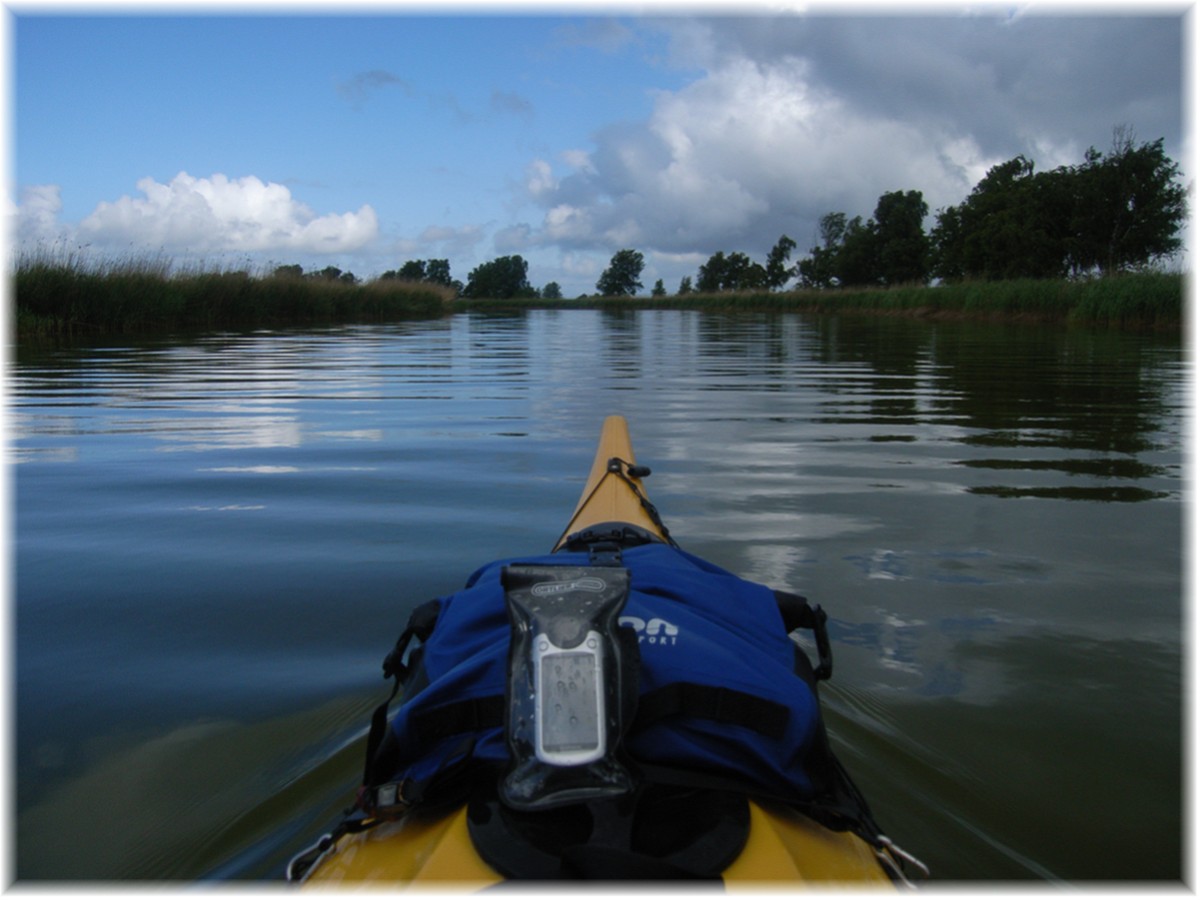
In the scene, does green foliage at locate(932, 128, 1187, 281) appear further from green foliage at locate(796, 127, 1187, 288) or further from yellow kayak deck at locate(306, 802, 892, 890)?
yellow kayak deck at locate(306, 802, 892, 890)

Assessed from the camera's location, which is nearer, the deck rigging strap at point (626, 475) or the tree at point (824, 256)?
the deck rigging strap at point (626, 475)

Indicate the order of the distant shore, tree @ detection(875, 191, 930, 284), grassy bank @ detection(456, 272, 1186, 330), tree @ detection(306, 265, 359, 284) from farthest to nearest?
1. tree @ detection(875, 191, 930, 284)
2. tree @ detection(306, 265, 359, 284)
3. grassy bank @ detection(456, 272, 1186, 330)
4. the distant shore

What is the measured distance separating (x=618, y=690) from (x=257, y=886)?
2.47 feet

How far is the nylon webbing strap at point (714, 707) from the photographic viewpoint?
4.16 feet

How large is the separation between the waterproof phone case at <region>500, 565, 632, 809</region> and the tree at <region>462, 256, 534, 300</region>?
10836 cm

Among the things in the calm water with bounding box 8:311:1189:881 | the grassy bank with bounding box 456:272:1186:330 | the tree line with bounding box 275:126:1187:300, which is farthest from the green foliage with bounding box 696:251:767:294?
the calm water with bounding box 8:311:1189:881

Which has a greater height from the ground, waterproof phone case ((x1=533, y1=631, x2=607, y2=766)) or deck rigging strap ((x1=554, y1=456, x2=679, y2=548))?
deck rigging strap ((x1=554, y1=456, x2=679, y2=548))

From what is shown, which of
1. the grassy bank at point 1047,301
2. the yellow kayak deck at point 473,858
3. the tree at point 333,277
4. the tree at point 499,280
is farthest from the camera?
the tree at point 499,280

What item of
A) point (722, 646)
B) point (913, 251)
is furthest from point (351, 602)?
point (913, 251)

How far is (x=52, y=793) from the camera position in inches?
68.3

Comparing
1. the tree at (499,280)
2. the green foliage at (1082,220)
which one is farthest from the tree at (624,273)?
the green foliage at (1082,220)

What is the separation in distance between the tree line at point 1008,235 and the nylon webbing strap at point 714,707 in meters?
23.6

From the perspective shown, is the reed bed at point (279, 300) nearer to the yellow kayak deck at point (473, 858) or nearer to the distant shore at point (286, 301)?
the distant shore at point (286, 301)

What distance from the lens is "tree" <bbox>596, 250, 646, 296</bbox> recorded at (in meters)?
110
